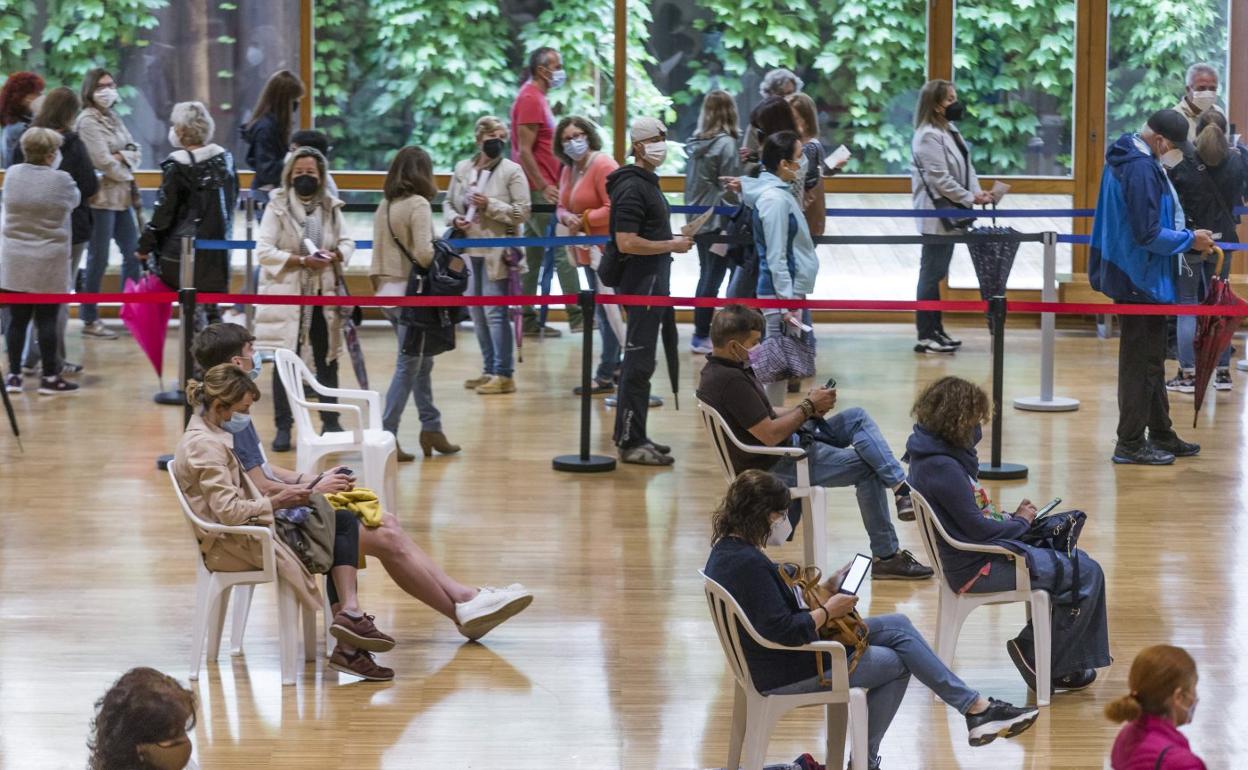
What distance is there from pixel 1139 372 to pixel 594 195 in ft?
10.0

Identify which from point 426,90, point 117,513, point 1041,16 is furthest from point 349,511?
point 1041,16

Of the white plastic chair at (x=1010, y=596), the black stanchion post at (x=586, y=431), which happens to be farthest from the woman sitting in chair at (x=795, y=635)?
the black stanchion post at (x=586, y=431)

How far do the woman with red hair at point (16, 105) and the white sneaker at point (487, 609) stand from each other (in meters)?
5.71

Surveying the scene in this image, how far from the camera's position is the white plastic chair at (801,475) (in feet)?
21.8

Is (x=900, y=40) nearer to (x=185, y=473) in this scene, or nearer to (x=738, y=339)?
(x=738, y=339)

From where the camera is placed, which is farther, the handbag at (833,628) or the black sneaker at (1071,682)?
the black sneaker at (1071,682)

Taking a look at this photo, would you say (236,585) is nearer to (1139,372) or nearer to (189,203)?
(189,203)

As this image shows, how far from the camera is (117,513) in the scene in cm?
771

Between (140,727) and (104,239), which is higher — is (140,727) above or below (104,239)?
below

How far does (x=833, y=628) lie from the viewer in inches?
184

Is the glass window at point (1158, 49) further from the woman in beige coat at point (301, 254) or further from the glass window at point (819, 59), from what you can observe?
the woman in beige coat at point (301, 254)

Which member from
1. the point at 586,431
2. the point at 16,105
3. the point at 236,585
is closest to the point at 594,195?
the point at 586,431

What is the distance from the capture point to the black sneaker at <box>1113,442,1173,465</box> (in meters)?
8.59

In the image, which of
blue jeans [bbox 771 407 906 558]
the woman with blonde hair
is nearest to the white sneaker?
blue jeans [bbox 771 407 906 558]
